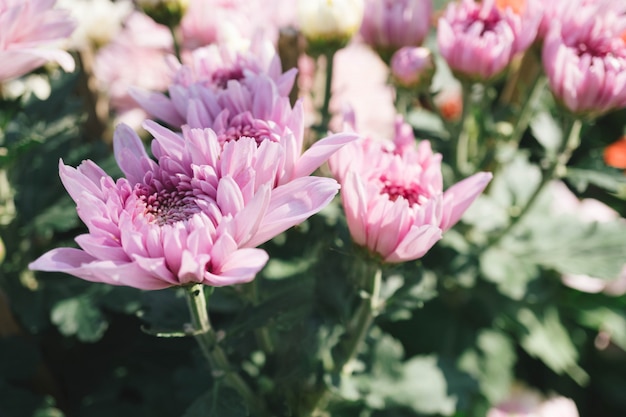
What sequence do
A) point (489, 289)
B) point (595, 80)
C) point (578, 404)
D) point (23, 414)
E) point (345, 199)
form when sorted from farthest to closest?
1. point (578, 404)
2. point (489, 289)
3. point (23, 414)
4. point (595, 80)
5. point (345, 199)

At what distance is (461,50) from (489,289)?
0.49 meters

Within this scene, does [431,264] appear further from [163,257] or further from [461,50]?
[163,257]

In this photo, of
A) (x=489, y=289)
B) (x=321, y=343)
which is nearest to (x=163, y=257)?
(x=321, y=343)

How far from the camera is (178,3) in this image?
0.88 metres

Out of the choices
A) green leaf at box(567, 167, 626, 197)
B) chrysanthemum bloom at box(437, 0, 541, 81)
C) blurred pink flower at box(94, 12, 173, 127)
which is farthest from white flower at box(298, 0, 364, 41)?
blurred pink flower at box(94, 12, 173, 127)

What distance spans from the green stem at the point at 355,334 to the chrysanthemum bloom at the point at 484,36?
11.4 inches

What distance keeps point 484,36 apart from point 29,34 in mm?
501

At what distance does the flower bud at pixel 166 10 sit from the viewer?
2.87 feet

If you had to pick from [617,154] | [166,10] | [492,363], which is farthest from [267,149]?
[617,154]

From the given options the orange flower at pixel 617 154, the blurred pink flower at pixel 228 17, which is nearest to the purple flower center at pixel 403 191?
the blurred pink flower at pixel 228 17

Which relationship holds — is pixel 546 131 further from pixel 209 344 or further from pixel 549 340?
pixel 209 344

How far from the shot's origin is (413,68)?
32.4 inches

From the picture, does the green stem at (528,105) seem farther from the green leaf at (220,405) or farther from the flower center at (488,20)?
the green leaf at (220,405)

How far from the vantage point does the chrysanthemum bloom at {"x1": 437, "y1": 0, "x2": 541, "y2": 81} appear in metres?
0.75
